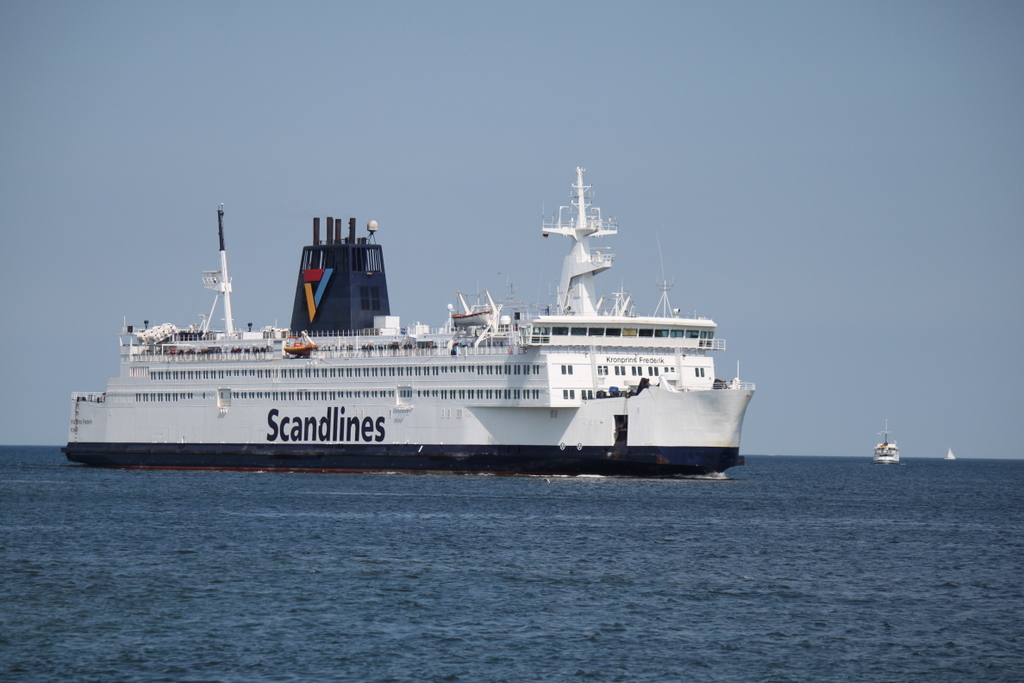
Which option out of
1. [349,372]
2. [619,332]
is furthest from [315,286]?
[619,332]

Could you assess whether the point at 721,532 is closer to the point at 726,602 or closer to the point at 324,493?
the point at 726,602

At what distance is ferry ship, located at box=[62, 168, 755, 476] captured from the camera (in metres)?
57.9

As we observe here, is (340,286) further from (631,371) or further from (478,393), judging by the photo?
(631,371)

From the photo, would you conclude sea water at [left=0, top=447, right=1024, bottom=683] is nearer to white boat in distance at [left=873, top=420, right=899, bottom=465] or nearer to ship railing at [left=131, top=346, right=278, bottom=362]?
ship railing at [left=131, top=346, right=278, bottom=362]

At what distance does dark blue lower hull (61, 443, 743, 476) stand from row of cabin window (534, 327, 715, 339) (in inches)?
194

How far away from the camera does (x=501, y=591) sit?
29812 millimetres

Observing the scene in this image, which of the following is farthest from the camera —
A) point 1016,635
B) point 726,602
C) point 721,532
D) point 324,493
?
point 324,493

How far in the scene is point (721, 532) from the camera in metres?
40.7

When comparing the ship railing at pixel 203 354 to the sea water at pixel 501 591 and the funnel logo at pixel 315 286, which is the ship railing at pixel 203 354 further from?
the sea water at pixel 501 591

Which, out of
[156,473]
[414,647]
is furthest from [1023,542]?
[156,473]

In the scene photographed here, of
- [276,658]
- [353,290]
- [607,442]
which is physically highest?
[353,290]

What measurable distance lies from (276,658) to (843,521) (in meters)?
27.8

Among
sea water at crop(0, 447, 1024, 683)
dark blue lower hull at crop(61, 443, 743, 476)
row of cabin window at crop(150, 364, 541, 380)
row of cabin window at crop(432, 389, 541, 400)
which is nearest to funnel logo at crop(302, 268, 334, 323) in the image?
row of cabin window at crop(150, 364, 541, 380)

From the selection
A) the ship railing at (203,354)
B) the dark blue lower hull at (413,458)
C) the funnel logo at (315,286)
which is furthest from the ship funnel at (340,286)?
the dark blue lower hull at (413,458)
